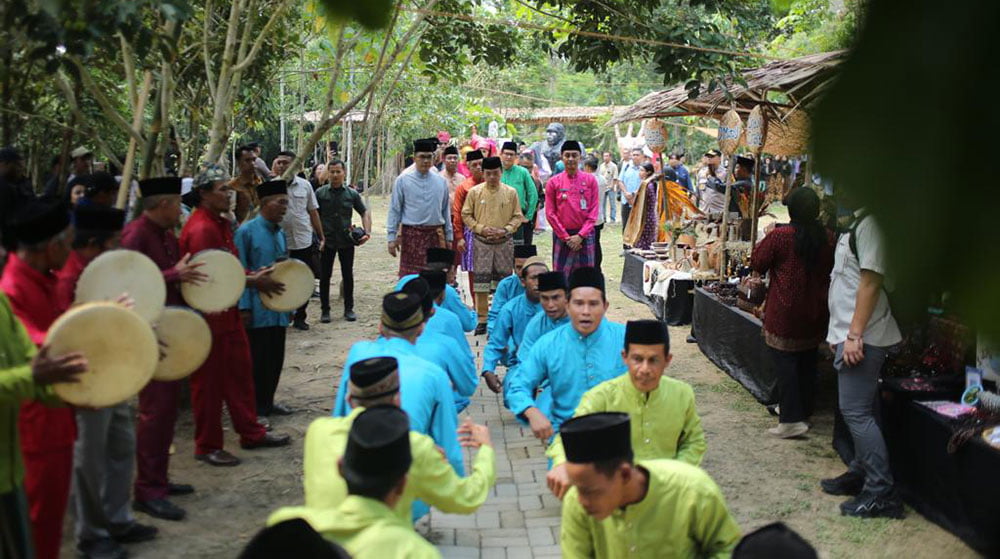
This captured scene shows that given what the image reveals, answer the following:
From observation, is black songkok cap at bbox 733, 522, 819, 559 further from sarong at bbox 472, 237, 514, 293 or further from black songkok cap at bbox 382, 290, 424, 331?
sarong at bbox 472, 237, 514, 293

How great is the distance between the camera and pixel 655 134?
11883mm

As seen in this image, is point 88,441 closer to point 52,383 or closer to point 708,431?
point 52,383

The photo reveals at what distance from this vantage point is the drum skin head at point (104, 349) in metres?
3.72

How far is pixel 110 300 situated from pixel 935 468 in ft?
14.0

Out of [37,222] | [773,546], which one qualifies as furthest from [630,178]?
[773,546]

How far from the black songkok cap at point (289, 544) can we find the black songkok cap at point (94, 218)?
2.75 metres

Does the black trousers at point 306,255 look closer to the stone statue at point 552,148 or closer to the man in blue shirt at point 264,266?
the man in blue shirt at point 264,266

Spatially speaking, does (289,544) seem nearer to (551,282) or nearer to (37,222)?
(37,222)

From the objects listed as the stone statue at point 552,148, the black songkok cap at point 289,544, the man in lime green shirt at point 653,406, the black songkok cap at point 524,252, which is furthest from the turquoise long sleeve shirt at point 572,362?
the stone statue at point 552,148

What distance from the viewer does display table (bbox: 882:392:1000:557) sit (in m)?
4.72

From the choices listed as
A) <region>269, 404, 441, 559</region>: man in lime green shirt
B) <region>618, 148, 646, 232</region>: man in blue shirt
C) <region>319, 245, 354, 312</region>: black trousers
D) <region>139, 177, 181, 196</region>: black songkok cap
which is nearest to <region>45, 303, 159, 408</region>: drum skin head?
<region>269, 404, 441, 559</region>: man in lime green shirt

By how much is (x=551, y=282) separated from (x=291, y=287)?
5.72 feet

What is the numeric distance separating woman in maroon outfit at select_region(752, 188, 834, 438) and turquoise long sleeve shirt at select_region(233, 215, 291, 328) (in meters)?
3.36

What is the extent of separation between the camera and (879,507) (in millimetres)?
5359
